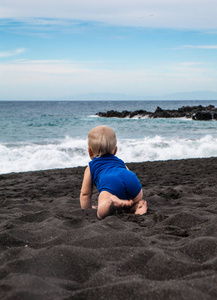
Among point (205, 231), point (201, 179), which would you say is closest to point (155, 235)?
point (205, 231)

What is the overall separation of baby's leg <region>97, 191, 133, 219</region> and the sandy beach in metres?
0.11

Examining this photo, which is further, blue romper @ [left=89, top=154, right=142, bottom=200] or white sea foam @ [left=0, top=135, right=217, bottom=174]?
white sea foam @ [left=0, top=135, right=217, bottom=174]

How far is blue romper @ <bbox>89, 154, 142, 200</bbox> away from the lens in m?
3.35

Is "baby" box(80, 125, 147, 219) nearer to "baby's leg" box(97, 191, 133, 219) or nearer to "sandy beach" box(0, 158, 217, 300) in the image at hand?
"baby's leg" box(97, 191, 133, 219)

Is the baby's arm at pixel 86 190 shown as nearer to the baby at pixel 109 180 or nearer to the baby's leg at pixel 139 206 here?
the baby at pixel 109 180

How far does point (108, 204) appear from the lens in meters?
3.27

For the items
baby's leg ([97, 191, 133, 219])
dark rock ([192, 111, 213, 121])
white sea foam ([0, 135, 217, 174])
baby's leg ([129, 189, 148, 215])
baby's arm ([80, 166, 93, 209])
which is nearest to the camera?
baby's leg ([97, 191, 133, 219])

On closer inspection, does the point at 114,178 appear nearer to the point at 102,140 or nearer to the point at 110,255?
the point at 102,140

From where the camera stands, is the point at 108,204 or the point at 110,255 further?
the point at 108,204

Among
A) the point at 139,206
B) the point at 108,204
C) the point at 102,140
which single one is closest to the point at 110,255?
the point at 108,204

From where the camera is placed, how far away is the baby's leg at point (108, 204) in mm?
3275

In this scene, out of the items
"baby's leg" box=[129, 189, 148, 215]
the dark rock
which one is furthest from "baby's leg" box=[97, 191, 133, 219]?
the dark rock

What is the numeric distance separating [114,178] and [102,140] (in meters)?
0.45

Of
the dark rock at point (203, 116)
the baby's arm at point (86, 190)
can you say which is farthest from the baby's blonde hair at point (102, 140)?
the dark rock at point (203, 116)
